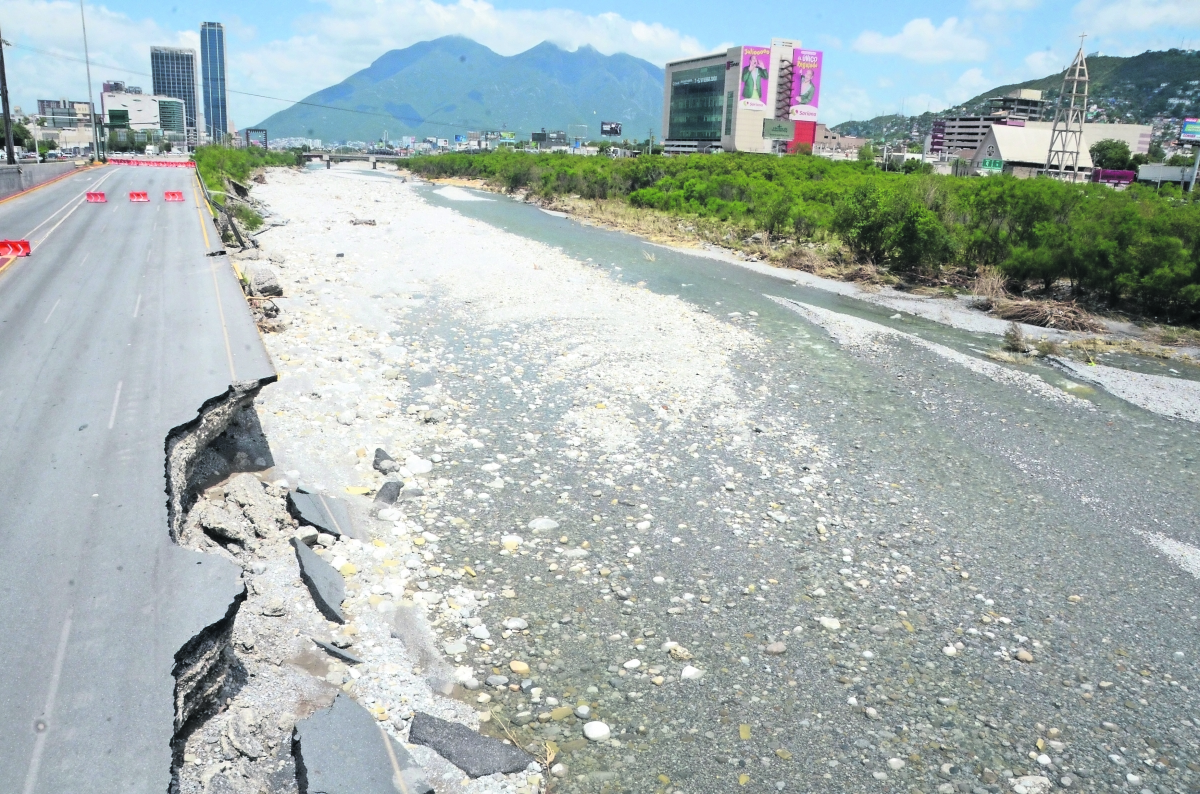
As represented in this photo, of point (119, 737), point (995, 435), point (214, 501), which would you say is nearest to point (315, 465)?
point (214, 501)

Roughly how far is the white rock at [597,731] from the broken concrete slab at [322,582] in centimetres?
238

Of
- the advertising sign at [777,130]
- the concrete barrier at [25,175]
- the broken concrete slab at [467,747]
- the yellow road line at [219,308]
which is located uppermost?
the advertising sign at [777,130]

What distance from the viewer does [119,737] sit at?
4125 mm

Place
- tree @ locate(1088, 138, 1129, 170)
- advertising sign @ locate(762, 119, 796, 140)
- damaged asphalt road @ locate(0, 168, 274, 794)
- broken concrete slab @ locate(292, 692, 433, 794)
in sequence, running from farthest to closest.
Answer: advertising sign @ locate(762, 119, 796, 140), tree @ locate(1088, 138, 1129, 170), broken concrete slab @ locate(292, 692, 433, 794), damaged asphalt road @ locate(0, 168, 274, 794)

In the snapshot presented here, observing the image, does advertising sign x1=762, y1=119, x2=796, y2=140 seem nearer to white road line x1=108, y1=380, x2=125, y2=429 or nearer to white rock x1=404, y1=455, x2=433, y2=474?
white rock x1=404, y1=455, x2=433, y2=474

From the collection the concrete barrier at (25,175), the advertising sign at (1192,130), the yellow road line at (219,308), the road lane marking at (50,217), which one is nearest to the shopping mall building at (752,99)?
the advertising sign at (1192,130)

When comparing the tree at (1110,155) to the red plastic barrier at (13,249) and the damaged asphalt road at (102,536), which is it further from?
the damaged asphalt road at (102,536)

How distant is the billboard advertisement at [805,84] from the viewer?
418 feet

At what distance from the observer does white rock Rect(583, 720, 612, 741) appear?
5794mm

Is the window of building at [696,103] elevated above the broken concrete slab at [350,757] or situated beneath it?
elevated above

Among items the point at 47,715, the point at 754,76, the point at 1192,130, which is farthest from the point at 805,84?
the point at 47,715

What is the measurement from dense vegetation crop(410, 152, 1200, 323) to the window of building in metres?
93.7

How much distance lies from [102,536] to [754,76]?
130766mm

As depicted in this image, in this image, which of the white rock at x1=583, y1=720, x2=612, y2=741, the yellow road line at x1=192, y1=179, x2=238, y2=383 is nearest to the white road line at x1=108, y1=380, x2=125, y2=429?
the yellow road line at x1=192, y1=179, x2=238, y2=383
